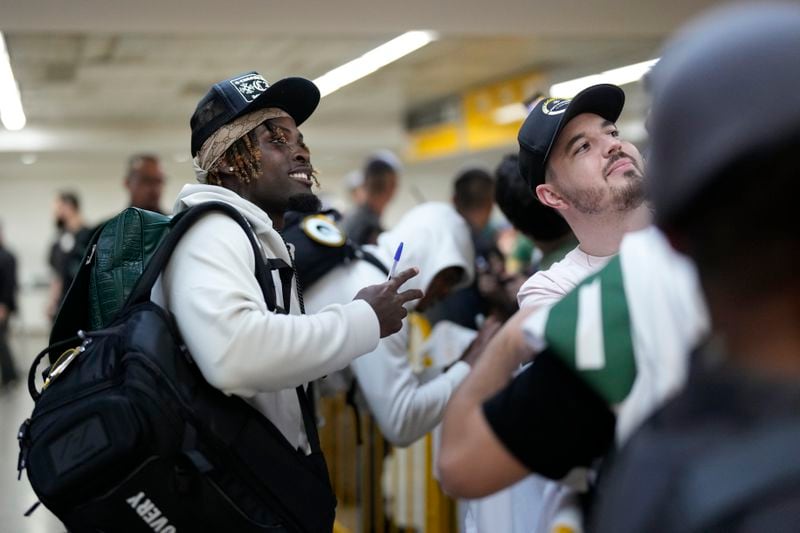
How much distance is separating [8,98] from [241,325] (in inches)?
408

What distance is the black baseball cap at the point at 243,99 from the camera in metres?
2.28

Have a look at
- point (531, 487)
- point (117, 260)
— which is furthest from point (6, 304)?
point (531, 487)

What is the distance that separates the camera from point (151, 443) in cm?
175

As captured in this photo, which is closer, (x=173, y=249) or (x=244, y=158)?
(x=173, y=249)

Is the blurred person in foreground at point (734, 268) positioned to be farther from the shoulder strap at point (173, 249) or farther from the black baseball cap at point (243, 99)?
the black baseball cap at point (243, 99)

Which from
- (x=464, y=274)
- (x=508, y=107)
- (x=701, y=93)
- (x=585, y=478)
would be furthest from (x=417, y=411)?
(x=508, y=107)

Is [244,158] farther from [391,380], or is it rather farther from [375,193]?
[375,193]

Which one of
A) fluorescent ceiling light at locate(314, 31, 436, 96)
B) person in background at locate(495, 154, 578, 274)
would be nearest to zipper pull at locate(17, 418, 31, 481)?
person in background at locate(495, 154, 578, 274)

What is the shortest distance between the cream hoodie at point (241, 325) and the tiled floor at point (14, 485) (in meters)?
3.21

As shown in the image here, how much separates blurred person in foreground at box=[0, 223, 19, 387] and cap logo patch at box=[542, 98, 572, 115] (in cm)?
975

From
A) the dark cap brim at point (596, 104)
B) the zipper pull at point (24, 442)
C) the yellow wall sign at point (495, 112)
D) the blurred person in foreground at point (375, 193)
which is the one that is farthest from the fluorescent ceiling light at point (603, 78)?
the zipper pull at point (24, 442)

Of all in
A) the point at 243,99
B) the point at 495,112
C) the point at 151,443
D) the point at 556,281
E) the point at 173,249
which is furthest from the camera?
the point at 495,112

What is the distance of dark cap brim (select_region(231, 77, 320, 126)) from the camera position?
229 cm

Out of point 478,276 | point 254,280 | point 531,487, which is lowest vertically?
point 478,276
